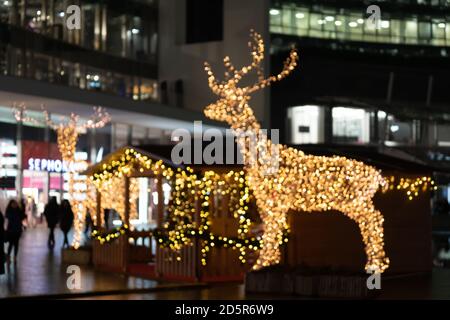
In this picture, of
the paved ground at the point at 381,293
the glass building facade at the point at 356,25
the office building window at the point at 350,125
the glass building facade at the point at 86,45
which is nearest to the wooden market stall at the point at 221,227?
the paved ground at the point at 381,293

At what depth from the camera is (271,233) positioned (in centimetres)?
2002

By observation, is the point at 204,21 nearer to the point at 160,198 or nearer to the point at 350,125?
the point at 350,125

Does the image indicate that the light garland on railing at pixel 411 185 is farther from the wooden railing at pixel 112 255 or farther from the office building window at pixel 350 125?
the office building window at pixel 350 125

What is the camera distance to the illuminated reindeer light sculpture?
65.9 ft

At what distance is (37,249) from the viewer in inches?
1207

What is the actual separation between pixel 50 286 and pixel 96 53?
86.2 feet

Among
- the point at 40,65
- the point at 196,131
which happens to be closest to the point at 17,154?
the point at 40,65

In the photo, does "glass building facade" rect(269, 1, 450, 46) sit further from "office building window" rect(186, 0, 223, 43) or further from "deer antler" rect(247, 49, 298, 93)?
"deer antler" rect(247, 49, 298, 93)

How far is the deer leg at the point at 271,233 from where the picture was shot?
20.0 m

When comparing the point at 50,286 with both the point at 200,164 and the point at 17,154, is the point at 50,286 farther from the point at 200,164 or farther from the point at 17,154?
the point at 17,154

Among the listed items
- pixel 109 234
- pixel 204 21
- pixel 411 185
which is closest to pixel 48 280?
pixel 109 234

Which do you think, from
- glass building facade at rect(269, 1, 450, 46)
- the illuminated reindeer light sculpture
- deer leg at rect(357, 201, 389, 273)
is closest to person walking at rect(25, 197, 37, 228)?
glass building facade at rect(269, 1, 450, 46)

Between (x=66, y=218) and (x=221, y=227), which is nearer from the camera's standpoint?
(x=221, y=227)

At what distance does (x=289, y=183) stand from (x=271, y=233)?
1.11m
